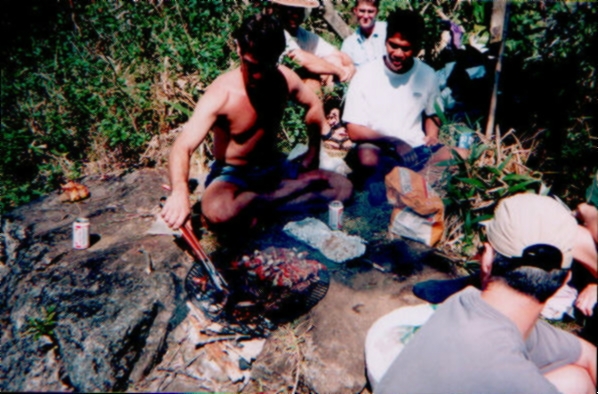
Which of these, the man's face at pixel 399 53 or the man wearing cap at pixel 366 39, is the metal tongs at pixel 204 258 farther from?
the man wearing cap at pixel 366 39

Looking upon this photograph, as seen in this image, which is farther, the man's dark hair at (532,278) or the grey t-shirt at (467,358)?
the man's dark hair at (532,278)

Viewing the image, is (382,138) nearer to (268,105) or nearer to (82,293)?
(268,105)

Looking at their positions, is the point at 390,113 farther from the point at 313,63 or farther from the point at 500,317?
the point at 500,317

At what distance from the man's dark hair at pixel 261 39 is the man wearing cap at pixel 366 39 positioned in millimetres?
2987

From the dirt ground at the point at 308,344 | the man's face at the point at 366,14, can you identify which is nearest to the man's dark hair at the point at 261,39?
the dirt ground at the point at 308,344

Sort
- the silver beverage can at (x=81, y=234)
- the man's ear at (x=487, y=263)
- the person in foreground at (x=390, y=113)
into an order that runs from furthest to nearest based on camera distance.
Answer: the person in foreground at (x=390, y=113)
the silver beverage can at (x=81, y=234)
the man's ear at (x=487, y=263)

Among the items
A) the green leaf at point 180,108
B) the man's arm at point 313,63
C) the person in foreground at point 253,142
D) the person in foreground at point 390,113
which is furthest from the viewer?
the man's arm at point 313,63

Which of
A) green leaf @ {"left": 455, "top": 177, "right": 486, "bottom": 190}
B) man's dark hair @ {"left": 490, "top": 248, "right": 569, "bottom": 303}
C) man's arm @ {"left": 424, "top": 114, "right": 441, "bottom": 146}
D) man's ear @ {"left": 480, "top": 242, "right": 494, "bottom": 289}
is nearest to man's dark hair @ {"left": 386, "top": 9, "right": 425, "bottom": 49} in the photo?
man's arm @ {"left": 424, "top": 114, "right": 441, "bottom": 146}

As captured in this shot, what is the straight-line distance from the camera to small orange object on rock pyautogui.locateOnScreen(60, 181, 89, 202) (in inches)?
173

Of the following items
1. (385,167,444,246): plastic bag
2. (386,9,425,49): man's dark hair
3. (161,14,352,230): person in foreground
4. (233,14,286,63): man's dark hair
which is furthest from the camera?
(386,9,425,49): man's dark hair

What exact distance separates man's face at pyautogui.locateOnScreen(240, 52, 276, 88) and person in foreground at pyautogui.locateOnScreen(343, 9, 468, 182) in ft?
4.35

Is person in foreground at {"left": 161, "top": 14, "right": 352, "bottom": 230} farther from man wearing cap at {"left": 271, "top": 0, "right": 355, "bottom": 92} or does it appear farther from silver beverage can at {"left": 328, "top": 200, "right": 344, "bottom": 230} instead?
man wearing cap at {"left": 271, "top": 0, "right": 355, "bottom": 92}

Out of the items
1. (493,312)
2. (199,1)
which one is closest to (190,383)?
(493,312)

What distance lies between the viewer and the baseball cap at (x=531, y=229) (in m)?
1.88
